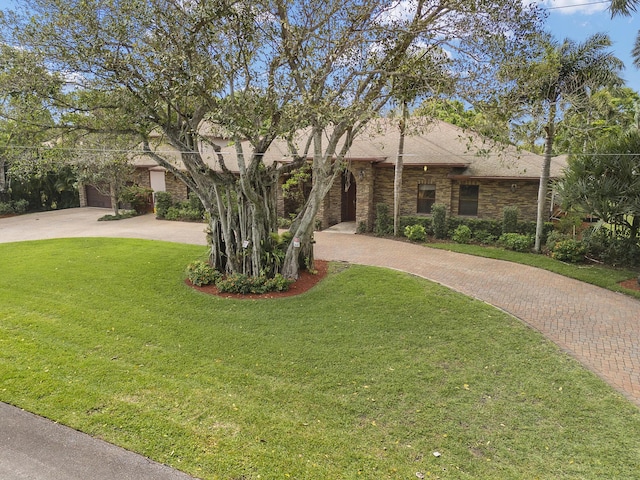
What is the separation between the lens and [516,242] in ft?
47.1

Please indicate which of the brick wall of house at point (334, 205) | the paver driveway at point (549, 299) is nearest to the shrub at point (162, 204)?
the brick wall of house at point (334, 205)

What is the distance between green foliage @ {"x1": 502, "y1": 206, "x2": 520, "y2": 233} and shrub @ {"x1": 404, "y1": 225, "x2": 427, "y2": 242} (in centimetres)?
283

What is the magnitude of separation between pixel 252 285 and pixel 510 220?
32.8ft

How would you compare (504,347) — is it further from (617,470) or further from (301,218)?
(301,218)

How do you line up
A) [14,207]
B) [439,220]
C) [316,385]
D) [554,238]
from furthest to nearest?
[14,207] < [439,220] < [554,238] < [316,385]

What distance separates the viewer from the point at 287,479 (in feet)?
13.5

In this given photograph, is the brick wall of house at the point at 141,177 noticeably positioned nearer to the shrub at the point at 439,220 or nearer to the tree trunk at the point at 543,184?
the shrub at the point at 439,220

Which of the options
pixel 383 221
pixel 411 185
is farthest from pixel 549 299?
pixel 411 185

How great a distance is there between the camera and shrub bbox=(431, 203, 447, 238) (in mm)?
15938

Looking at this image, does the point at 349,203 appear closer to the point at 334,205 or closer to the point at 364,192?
the point at 334,205

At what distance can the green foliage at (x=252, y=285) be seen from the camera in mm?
9961

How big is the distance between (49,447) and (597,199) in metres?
12.8

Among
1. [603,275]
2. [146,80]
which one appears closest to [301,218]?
[146,80]

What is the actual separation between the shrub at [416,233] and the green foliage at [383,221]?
1.16 m
